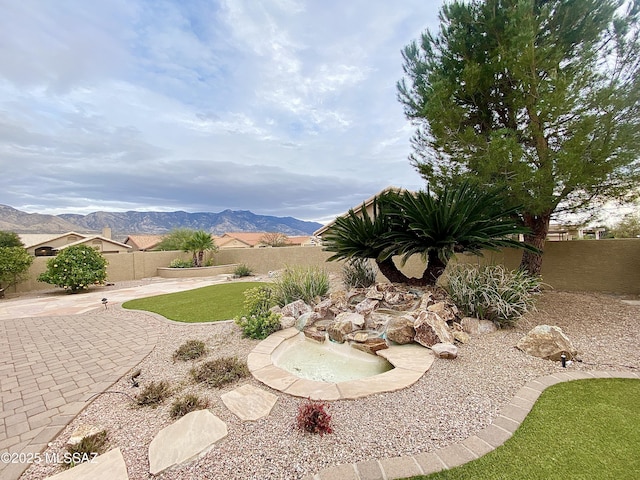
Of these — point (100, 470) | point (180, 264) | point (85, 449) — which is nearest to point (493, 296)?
point (100, 470)

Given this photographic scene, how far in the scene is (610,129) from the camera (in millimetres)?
5246

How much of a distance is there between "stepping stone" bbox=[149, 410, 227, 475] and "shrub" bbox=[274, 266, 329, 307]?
4.00 metres

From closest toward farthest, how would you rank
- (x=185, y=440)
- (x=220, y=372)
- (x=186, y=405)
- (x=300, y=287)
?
1. (x=185, y=440)
2. (x=186, y=405)
3. (x=220, y=372)
4. (x=300, y=287)

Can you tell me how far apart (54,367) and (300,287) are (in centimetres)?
456

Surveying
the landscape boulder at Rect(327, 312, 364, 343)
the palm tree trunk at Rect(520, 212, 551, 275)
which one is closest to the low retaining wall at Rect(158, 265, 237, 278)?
the landscape boulder at Rect(327, 312, 364, 343)

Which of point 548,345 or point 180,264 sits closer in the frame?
point 548,345

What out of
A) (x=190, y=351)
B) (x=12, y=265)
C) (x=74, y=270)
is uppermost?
(x=12, y=265)

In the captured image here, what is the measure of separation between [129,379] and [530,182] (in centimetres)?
791

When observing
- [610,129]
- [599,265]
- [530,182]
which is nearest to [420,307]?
[530,182]

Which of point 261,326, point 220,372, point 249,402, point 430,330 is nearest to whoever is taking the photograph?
point 249,402

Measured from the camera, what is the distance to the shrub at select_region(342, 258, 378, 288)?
7586mm

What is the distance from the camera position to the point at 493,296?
4977 millimetres

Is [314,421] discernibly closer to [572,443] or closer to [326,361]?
[326,361]

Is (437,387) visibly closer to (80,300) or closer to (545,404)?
(545,404)
